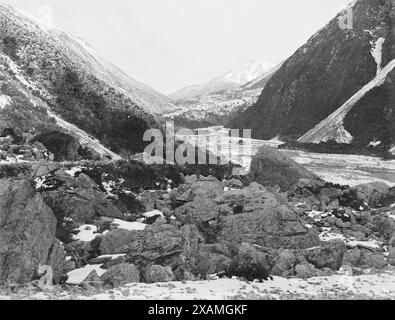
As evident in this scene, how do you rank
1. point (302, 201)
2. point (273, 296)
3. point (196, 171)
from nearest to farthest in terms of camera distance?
→ point (273, 296) → point (302, 201) → point (196, 171)

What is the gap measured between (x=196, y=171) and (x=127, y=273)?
23327mm

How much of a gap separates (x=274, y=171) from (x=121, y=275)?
23.5m

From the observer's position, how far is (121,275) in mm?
15406

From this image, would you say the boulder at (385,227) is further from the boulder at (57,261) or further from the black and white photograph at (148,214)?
the boulder at (57,261)

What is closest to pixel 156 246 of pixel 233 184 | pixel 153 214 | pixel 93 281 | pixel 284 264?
pixel 93 281

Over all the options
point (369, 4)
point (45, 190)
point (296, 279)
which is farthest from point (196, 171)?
point (369, 4)

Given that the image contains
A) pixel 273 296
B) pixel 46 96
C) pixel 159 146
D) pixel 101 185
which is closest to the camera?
pixel 273 296

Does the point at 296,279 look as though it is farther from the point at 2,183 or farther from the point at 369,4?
the point at 369,4

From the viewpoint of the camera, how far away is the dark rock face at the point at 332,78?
392 feet

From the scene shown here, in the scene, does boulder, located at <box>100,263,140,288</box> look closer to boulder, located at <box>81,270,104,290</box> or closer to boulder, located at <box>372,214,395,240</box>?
boulder, located at <box>81,270,104,290</box>

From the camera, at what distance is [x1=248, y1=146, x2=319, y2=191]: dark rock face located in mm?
36594

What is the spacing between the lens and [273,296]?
14172 mm

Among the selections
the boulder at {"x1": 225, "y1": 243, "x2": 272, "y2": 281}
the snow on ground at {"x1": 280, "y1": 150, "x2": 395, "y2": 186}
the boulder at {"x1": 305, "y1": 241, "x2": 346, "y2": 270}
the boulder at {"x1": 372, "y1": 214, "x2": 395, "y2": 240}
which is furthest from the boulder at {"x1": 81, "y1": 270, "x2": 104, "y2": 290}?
the snow on ground at {"x1": 280, "y1": 150, "x2": 395, "y2": 186}

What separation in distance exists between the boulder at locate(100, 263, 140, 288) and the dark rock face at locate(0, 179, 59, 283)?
5.57 ft
